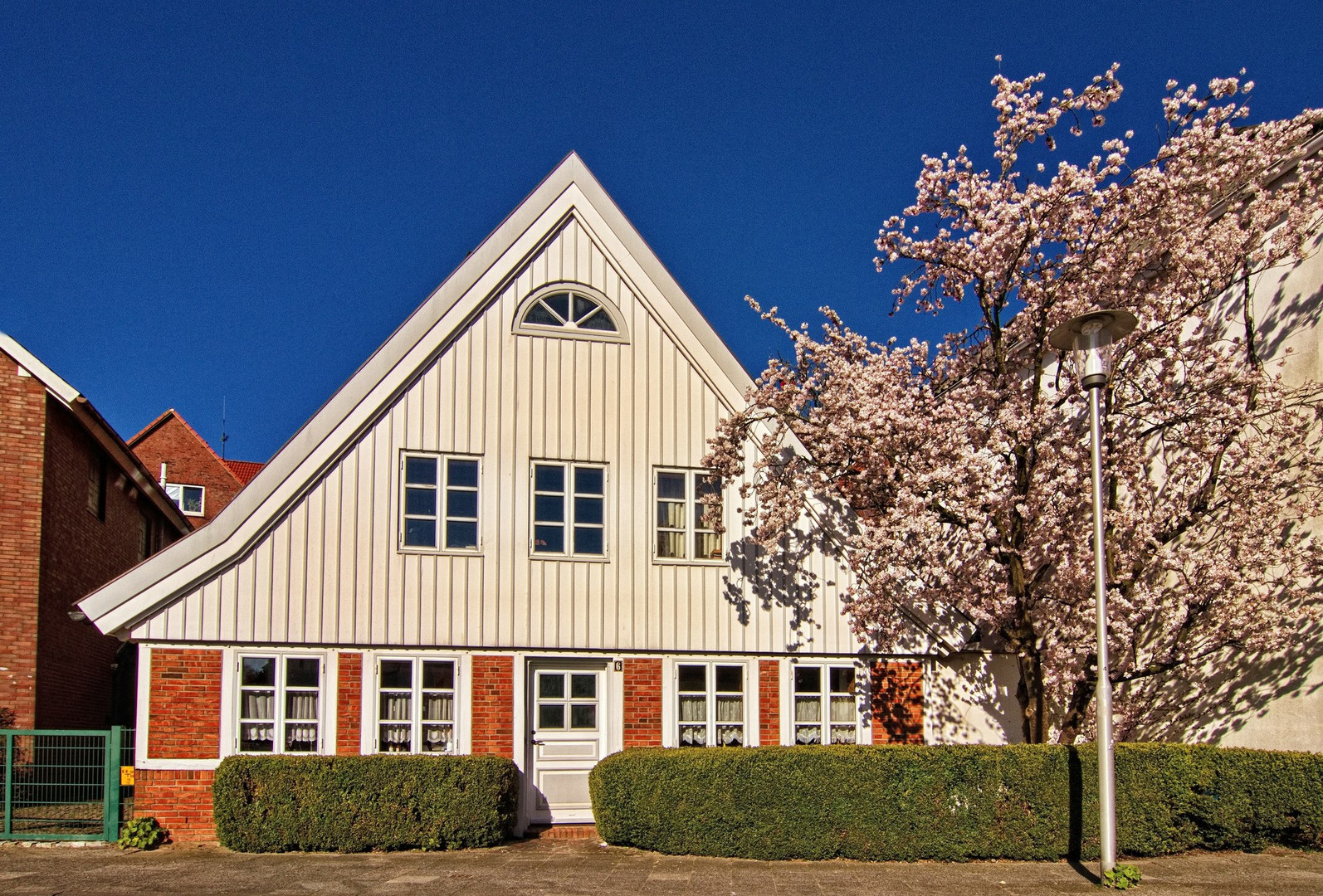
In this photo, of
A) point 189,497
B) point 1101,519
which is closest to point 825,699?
point 1101,519

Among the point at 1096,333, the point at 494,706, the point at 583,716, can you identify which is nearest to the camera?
the point at 1096,333

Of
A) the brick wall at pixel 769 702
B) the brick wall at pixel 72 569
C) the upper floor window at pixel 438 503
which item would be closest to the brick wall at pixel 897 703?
the brick wall at pixel 769 702

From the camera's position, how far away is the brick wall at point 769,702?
14531mm

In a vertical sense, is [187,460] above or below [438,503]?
above

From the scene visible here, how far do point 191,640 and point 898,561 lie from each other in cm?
823

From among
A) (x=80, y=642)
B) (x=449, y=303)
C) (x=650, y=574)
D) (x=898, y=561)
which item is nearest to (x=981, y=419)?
(x=898, y=561)

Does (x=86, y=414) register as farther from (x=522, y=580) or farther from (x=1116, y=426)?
(x=1116, y=426)

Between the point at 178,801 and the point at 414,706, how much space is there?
273cm

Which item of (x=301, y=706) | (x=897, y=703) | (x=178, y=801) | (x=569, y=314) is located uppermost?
(x=569, y=314)

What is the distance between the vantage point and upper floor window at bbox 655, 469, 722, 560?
14.8 meters

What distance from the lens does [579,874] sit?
36.6ft

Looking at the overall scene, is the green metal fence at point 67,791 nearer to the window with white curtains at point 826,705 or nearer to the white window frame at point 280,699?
the white window frame at point 280,699

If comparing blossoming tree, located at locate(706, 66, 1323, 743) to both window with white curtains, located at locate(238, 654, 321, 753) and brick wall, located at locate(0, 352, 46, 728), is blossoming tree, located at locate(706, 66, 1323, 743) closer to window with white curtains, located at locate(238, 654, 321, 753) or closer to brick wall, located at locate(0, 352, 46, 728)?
window with white curtains, located at locate(238, 654, 321, 753)

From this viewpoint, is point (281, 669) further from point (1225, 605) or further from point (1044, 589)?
point (1225, 605)
